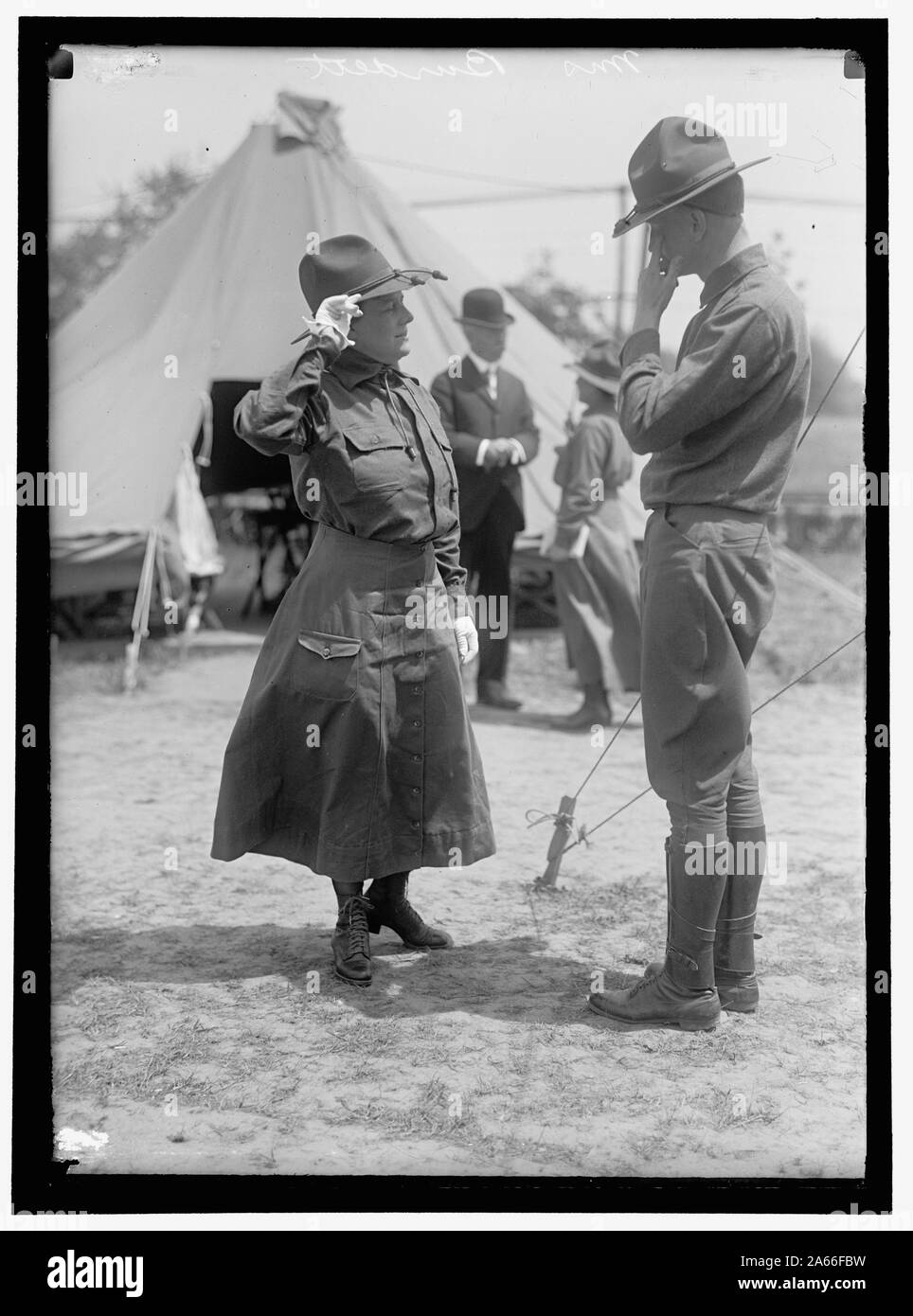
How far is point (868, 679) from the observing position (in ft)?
10.0

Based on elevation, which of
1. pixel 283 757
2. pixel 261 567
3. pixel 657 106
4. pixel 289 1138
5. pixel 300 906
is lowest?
pixel 289 1138

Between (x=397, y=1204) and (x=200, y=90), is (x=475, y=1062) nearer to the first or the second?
(x=397, y=1204)

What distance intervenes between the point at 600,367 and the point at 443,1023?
410 centimetres

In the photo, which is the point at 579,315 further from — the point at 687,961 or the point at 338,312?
the point at 687,961

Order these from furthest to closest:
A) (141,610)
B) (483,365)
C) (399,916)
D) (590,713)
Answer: (141,610) < (483,365) < (590,713) < (399,916)

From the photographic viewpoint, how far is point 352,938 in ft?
11.3

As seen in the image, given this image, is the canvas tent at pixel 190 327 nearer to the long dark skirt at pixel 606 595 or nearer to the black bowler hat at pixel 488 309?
the black bowler hat at pixel 488 309

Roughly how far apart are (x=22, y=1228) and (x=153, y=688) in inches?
182

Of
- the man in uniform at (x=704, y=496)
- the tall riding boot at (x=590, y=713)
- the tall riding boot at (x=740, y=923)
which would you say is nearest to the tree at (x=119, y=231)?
the man in uniform at (x=704, y=496)

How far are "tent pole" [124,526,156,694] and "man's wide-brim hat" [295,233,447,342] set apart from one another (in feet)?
14.0

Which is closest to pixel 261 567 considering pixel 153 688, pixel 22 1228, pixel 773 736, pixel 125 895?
pixel 153 688

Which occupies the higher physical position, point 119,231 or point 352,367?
point 119,231

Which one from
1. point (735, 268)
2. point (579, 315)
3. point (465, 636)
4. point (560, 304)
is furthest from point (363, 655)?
point (579, 315)

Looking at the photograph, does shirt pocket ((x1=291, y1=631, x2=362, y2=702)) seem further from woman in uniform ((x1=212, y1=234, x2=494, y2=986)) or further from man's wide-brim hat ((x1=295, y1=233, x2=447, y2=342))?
man's wide-brim hat ((x1=295, y1=233, x2=447, y2=342))
